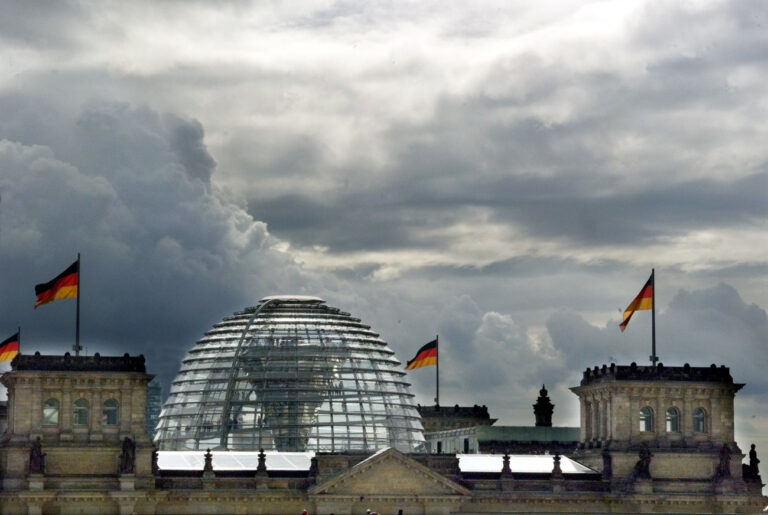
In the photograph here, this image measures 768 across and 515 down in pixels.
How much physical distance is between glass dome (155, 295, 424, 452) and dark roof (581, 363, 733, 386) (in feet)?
61.6

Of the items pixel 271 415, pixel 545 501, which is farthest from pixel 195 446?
pixel 545 501

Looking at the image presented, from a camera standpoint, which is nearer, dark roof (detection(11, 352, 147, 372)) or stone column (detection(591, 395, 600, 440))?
dark roof (detection(11, 352, 147, 372))

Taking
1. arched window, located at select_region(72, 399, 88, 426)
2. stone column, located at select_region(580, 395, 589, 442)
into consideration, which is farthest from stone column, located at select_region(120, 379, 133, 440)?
stone column, located at select_region(580, 395, 589, 442)

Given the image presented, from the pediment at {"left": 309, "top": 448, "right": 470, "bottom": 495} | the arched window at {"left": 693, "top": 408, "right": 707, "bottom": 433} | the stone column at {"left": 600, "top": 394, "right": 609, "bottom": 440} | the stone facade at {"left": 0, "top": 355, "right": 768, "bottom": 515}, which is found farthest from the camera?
the stone column at {"left": 600, "top": 394, "right": 609, "bottom": 440}

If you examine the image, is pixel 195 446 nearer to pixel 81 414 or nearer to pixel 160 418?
pixel 160 418

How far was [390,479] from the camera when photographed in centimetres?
13850

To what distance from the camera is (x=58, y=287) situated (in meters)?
137

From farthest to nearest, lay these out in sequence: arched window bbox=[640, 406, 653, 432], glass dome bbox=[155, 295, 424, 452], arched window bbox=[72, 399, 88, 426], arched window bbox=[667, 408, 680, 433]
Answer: glass dome bbox=[155, 295, 424, 452]
arched window bbox=[667, 408, 680, 433]
arched window bbox=[640, 406, 653, 432]
arched window bbox=[72, 399, 88, 426]

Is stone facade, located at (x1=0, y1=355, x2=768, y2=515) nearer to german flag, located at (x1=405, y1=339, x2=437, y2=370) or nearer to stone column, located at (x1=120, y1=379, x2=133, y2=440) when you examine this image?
stone column, located at (x1=120, y1=379, x2=133, y2=440)

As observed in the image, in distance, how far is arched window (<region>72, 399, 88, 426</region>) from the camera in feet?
442

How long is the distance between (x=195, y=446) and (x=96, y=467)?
62.4ft

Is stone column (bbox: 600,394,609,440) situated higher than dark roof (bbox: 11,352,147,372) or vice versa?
dark roof (bbox: 11,352,147,372)

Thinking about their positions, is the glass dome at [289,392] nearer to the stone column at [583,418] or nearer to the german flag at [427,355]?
the german flag at [427,355]

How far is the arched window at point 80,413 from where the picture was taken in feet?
442
